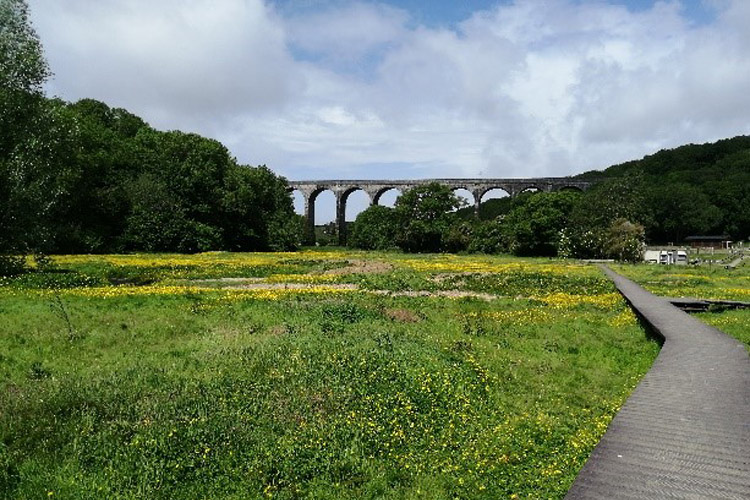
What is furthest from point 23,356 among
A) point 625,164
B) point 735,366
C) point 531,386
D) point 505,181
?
point 625,164

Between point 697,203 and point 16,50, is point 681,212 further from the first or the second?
point 16,50

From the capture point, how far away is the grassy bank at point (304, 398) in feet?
23.5

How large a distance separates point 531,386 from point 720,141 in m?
192

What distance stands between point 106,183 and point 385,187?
61.6m

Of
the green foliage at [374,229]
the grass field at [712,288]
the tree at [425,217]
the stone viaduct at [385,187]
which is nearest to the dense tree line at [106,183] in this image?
the green foliage at [374,229]

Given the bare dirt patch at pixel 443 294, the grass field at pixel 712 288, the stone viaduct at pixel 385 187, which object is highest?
the stone viaduct at pixel 385 187

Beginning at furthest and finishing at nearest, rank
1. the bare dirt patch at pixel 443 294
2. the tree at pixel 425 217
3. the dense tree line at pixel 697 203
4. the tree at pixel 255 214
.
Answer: the dense tree line at pixel 697 203 < the tree at pixel 425 217 < the tree at pixel 255 214 < the bare dirt patch at pixel 443 294

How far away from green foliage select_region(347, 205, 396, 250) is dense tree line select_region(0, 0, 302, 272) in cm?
1598

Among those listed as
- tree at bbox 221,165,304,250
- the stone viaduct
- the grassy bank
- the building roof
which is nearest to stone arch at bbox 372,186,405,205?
the stone viaduct

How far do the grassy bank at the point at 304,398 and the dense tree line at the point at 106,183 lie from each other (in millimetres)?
10419

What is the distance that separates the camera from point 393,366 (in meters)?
11.4

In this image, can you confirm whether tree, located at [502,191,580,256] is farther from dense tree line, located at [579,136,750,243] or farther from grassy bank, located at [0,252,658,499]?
grassy bank, located at [0,252,658,499]

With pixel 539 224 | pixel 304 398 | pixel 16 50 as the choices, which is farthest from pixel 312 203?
pixel 304 398

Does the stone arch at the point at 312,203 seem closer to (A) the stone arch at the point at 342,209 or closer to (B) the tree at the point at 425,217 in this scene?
(A) the stone arch at the point at 342,209
